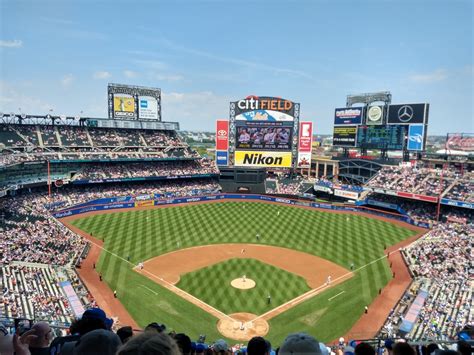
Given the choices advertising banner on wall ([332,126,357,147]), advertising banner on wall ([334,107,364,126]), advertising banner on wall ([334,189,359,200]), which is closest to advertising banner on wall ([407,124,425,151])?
advertising banner on wall ([334,107,364,126])

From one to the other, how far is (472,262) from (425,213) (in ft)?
57.5

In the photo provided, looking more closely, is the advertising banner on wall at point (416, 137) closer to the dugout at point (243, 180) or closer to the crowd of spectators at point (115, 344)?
the dugout at point (243, 180)

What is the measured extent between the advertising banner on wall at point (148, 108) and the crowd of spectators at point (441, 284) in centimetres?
5025

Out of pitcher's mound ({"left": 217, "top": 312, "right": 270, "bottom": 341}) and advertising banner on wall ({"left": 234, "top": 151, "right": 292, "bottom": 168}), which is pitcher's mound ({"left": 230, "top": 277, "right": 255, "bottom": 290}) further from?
advertising banner on wall ({"left": 234, "top": 151, "right": 292, "bottom": 168})

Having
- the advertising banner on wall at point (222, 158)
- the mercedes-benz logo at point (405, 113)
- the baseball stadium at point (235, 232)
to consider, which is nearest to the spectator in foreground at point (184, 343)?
the baseball stadium at point (235, 232)

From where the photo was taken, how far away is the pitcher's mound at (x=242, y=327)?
2033 cm

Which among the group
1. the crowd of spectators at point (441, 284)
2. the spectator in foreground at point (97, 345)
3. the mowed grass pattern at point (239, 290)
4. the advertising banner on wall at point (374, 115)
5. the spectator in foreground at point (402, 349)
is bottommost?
the mowed grass pattern at point (239, 290)

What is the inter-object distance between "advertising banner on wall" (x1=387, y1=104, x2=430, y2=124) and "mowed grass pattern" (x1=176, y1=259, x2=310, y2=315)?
39344 mm

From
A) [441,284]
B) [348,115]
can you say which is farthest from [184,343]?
[348,115]

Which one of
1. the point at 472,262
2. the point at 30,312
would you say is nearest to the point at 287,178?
the point at 472,262

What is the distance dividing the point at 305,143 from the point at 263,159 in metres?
7.90

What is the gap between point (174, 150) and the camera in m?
66.0

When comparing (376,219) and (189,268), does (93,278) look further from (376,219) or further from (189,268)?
(376,219)

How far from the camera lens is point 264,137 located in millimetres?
59000
